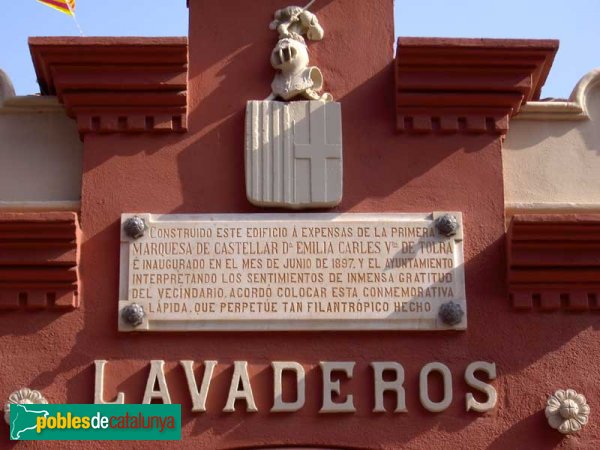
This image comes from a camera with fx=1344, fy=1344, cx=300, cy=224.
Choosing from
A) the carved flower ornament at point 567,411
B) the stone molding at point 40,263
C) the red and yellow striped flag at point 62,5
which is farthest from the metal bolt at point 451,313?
the red and yellow striped flag at point 62,5

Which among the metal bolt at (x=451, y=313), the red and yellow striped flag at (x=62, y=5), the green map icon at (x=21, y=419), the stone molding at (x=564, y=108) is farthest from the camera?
the red and yellow striped flag at (x=62, y=5)

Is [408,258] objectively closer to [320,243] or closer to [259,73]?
[320,243]

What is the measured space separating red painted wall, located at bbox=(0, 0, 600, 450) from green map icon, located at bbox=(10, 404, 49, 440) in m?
0.20

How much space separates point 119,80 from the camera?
37.4 ft

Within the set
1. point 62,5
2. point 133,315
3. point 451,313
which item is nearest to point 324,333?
point 451,313

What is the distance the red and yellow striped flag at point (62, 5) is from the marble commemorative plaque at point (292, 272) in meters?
2.46

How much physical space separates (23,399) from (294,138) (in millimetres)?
3106

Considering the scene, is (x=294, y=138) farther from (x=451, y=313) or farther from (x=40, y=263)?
(x=40, y=263)

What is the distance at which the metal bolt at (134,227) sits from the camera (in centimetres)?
1113

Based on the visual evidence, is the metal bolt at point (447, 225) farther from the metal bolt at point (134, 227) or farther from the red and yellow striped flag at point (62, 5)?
the red and yellow striped flag at point (62, 5)

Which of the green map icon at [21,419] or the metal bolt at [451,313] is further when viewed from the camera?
the metal bolt at [451,313]

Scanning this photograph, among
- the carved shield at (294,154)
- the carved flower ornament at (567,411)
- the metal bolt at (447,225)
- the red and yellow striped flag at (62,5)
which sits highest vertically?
the red and yellow striped flag at (62,5)

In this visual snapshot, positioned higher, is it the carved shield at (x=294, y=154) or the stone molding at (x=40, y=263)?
the carved shield at (x=294, y=154)

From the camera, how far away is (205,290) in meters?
11.0
